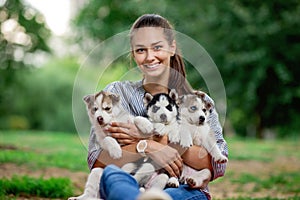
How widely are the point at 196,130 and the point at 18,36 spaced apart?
29.1 feet

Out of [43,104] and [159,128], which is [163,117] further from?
[43,104]

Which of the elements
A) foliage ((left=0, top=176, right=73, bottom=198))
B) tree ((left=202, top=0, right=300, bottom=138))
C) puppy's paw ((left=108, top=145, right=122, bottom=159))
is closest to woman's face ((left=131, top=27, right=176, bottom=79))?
puppy's paw ((left=108, top=145, right=122, bottom=159))

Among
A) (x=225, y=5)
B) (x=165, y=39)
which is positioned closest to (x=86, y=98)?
(x=165, y=39)

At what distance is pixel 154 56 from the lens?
3721 millimetres

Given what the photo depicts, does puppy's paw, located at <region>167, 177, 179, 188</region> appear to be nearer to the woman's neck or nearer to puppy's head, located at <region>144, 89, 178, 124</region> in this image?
puppy's head, located at <region>144, 89, 178, 124</region>

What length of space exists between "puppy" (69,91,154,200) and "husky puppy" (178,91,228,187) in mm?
230

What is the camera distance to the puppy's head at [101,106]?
3.54 meters

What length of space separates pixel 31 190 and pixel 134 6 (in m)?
14.7

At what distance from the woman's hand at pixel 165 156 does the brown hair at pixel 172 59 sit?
1.44 ft

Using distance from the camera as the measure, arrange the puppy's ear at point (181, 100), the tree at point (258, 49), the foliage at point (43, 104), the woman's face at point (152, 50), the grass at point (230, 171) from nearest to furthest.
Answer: the puppy's ear at point (181, 100) < the woman's face at point (152, 50) < the grass at point (230, 171) < the tree at point (258, 49) < the foliage at point (43, 104)

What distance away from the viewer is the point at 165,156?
347cm

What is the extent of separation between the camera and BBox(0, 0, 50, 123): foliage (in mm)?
11328

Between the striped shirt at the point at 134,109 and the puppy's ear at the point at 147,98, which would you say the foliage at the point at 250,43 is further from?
Answer: the puppy's ear at the point at 147,98

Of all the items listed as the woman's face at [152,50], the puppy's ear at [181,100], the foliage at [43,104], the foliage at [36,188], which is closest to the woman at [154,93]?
the woman's face at [152,50]
